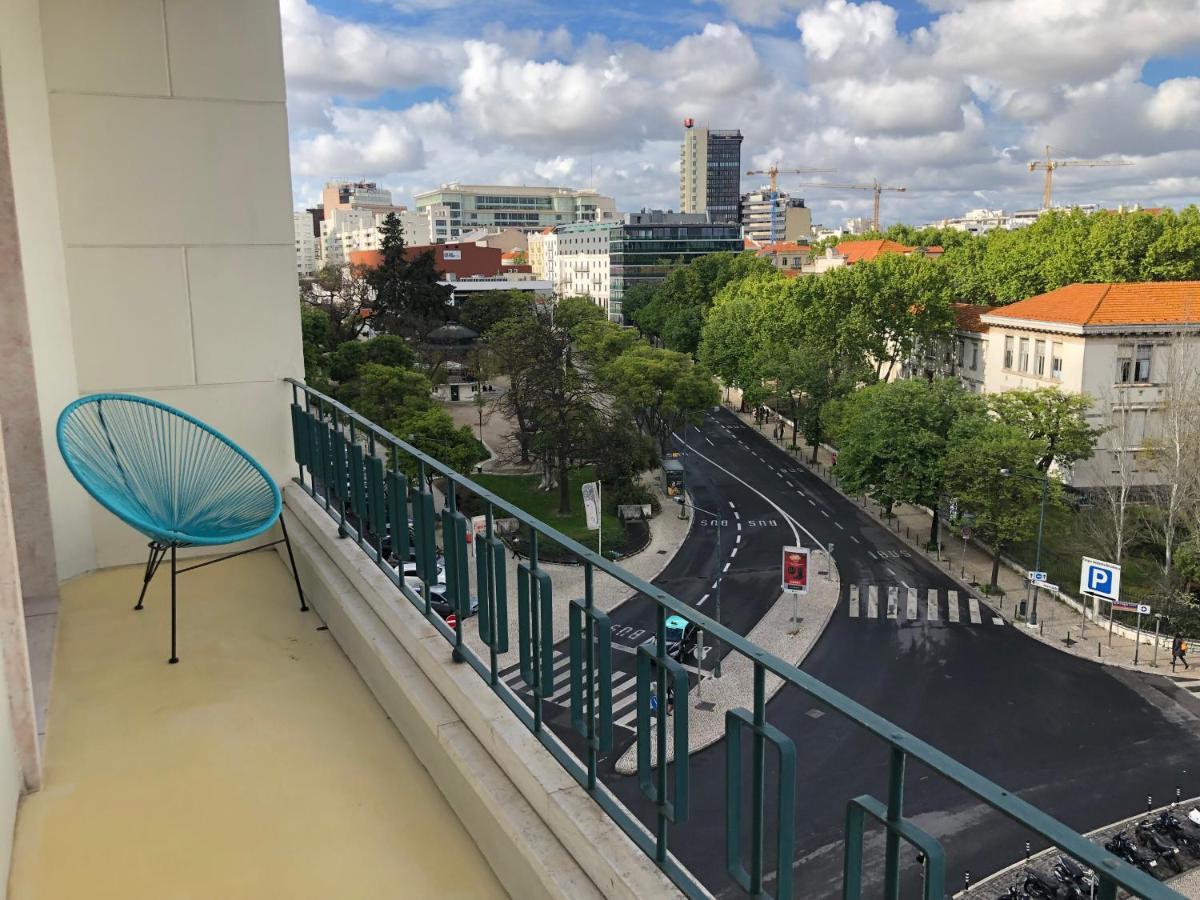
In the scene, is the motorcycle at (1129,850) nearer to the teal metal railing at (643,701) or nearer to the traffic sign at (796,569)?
the traffic sign at (796,569)

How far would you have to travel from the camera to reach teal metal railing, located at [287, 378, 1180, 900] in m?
1.25

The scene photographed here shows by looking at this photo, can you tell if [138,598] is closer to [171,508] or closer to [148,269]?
[171,508]

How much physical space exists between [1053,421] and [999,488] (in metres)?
4.29

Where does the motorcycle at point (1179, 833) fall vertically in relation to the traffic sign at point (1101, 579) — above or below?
below

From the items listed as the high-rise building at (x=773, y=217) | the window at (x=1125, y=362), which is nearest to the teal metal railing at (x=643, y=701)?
the window at (x=1125, y=362)

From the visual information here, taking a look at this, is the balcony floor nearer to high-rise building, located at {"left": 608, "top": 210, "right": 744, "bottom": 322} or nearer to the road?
the road

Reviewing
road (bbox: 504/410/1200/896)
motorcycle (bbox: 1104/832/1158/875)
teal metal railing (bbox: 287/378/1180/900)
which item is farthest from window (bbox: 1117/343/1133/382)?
teal metal railing (bbox: 287/378/1180/900)

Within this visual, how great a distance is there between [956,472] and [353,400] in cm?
1870

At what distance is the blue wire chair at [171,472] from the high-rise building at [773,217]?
140268mm

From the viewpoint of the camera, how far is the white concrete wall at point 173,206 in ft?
14.4

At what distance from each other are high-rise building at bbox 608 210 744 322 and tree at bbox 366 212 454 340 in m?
37.2

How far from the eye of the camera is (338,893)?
93.0 inches

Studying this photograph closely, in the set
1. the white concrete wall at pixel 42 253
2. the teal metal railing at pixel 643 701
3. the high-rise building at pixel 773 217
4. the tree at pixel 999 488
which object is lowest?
the tree at pixel 999 488

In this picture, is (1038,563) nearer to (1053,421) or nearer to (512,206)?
(1053,421)
